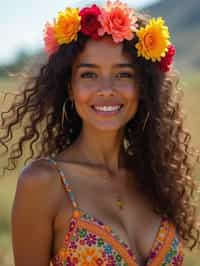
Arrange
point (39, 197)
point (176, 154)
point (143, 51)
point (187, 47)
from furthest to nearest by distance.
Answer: point (187, 47), point (176, 154), point (143, 51), point (39, 197)

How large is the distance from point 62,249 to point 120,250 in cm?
26

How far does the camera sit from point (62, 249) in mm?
4352

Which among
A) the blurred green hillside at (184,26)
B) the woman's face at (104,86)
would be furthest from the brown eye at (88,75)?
the blurred green hillside at (184,26)

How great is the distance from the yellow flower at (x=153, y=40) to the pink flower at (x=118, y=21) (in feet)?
0.19

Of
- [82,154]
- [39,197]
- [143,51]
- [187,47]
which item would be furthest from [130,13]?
[187,47]

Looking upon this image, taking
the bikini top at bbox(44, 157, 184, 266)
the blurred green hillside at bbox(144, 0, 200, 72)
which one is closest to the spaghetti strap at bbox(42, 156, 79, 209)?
the bikini top at bbox(44, 157, 184, 266)

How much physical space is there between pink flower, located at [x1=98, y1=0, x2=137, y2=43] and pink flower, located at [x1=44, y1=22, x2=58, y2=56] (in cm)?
25

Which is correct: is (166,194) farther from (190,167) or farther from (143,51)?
(143,51)

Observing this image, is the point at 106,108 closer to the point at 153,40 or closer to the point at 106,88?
the point at 106,88

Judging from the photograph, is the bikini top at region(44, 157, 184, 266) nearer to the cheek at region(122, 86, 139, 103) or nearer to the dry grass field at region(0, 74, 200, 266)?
the cheek at region(122, 86, 139, 103)

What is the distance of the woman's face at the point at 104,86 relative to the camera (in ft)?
14.5

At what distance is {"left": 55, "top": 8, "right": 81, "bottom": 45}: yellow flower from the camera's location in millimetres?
4555

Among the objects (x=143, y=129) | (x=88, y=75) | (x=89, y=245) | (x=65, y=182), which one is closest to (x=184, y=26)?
(x=143, y=129)

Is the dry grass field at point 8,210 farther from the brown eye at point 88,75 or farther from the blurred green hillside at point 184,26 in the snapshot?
the blurred green hillside at point 184,26
